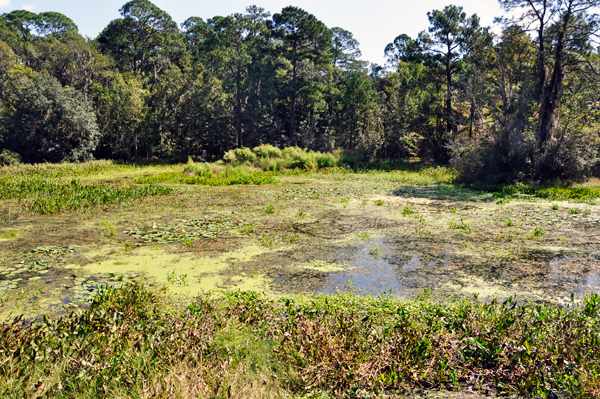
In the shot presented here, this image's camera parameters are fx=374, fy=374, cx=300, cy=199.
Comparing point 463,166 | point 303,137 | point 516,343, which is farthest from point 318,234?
point 303,137

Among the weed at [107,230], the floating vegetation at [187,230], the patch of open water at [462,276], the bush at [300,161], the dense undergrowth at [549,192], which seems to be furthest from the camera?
the bush at [300,161]

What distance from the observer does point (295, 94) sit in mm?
30188

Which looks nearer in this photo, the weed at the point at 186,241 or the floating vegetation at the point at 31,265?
the floating vegetation at the point at 31,265

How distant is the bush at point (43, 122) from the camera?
78.8ft

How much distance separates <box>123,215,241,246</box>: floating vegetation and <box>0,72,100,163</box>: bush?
2082 cm

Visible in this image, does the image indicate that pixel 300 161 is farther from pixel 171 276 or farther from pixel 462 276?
pixel 171 276

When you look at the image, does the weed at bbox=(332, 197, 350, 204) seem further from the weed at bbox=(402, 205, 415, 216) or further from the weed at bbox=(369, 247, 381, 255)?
the weed at bbox=(369, 247, 381, 255)

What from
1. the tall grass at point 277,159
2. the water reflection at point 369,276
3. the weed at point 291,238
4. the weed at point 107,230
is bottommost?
the water reflection at point 369,276

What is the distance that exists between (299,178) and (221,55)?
1553 cm

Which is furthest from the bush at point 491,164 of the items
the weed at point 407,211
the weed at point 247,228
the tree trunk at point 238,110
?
the tree trunk at point 238,110

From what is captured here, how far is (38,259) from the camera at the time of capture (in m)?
5.92

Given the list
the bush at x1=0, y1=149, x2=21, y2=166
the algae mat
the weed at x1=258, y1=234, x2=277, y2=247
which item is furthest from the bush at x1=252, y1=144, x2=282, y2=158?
the weed at x1=258, y1=234, x2=277, y2=247

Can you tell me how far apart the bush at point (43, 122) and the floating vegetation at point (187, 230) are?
20824 mm

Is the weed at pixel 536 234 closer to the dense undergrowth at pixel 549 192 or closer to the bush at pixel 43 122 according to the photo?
the dense undergrowth at pixel 549 192
